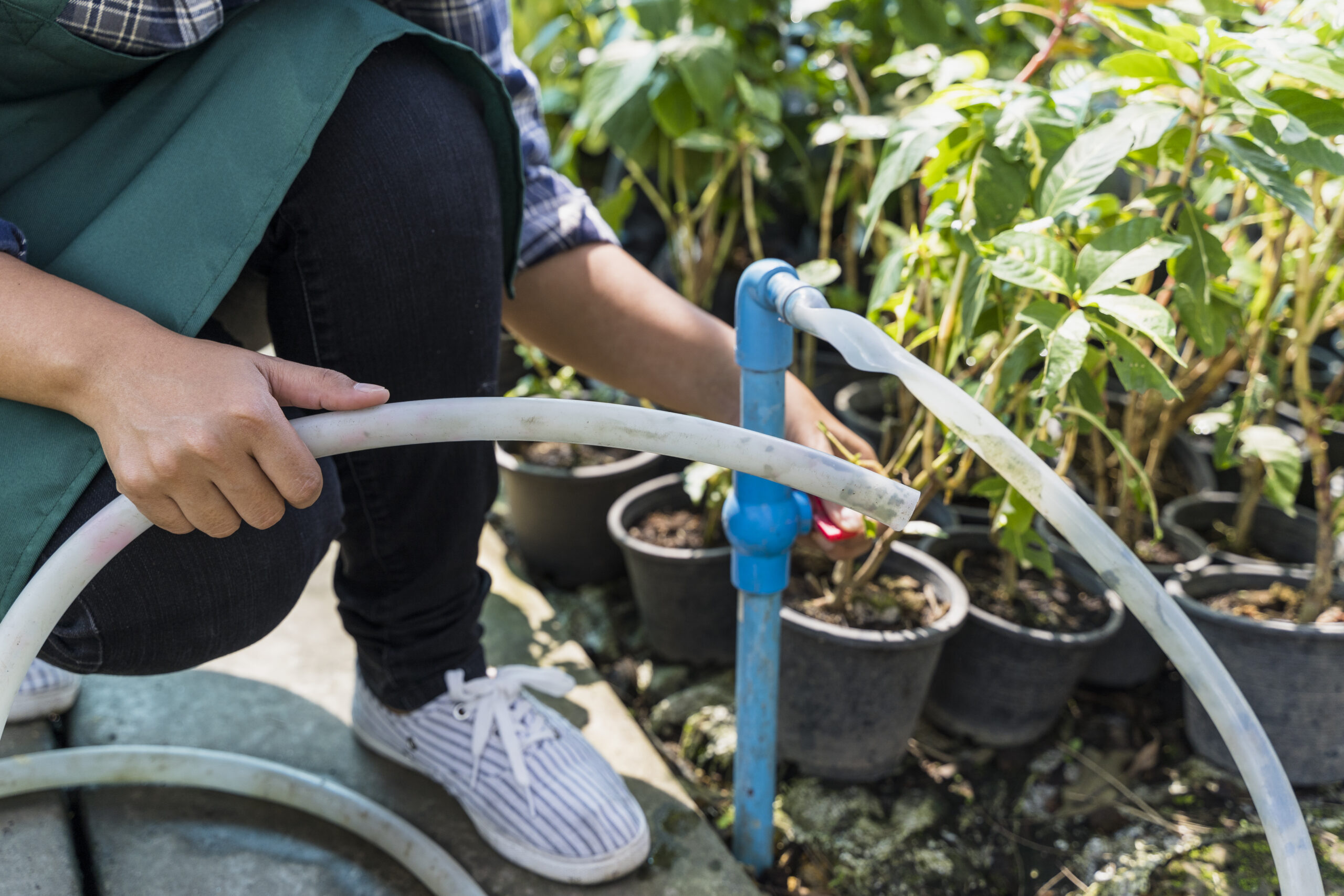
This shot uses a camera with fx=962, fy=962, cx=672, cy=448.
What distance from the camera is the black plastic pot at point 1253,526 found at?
1.35 metres

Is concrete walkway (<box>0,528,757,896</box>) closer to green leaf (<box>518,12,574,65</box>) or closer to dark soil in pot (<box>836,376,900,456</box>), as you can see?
dark soil in pot (<box>836,376,900,456</box>)

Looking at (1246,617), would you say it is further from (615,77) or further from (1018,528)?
(615,77)

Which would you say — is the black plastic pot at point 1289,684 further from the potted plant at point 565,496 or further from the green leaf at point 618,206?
the green leaf at point 618,206

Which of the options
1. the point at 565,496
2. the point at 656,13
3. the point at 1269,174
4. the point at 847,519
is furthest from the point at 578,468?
the point at 1269,174

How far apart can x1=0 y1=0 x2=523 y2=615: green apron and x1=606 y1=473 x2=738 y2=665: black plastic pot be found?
73 centimetres

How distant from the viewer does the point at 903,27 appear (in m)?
1.40

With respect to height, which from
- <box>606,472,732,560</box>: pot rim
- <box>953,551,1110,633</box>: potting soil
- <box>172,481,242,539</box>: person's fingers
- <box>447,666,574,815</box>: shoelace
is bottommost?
<box>606,472,732,560</box>: pot rim

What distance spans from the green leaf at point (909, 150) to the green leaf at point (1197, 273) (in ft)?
0.72

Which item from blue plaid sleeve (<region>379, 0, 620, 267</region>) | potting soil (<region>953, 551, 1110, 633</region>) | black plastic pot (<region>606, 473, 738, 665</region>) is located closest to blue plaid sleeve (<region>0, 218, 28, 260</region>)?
blue plaid sleeve (<region>379, 0, 620, 267</region>)

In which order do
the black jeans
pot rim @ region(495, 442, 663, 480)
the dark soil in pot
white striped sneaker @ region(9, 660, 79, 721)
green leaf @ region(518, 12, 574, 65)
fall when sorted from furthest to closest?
green leaf @ region(518, 12, 574, 65)
the dark soil in pot
pot rim @ region(495, 442, 663, 480)
white striped sneaker @ region(9, 660, 79, 721)
the black jeans

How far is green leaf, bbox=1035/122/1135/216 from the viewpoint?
2.44ft

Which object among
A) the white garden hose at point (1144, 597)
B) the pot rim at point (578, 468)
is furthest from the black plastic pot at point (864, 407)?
the white garden hose at point (1144, 597)

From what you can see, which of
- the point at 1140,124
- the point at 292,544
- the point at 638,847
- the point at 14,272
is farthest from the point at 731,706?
the point at 14,272

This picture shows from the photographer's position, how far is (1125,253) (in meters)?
0.75
